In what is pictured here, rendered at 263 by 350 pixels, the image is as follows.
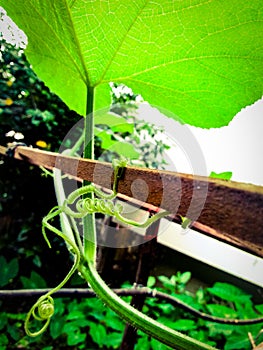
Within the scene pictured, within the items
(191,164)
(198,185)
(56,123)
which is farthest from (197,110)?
(56,123)

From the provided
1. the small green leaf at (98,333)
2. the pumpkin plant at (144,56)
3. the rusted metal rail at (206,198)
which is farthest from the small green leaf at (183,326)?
the rusted metal rail at (206,198)

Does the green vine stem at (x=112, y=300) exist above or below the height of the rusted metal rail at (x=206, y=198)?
below

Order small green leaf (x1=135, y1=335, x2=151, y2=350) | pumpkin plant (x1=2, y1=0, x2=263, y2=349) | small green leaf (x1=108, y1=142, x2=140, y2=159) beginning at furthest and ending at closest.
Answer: small green leaf (x1=135, y1=335, x2=151, y2=350) → small green leaf (x1=108, y1=142, x2=140, y2=159) → pumpkin plant (x1=2, y1=0, x2=263, y2=349)

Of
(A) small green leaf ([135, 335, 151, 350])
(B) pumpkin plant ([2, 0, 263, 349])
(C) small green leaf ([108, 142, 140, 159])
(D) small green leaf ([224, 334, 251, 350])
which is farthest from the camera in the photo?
(A) small green leaf ([135, 335, 151, 350])

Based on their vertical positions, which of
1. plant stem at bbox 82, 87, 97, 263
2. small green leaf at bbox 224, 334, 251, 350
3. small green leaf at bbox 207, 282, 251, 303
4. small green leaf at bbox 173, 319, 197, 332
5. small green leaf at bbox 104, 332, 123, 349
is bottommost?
small green leaf at bbox 104, 332, 123, 349

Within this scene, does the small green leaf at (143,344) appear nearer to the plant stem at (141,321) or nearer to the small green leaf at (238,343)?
the small green leaf at (238,343)

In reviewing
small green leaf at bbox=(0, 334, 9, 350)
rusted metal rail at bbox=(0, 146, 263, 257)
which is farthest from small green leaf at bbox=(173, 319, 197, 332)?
rusted metal rail at bbox=(0, 146, 263, 257)

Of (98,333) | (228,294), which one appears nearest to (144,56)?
(98,333)

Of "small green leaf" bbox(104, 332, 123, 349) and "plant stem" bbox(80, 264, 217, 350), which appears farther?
"small green leaf" bbox(104, 332, 123, 349)

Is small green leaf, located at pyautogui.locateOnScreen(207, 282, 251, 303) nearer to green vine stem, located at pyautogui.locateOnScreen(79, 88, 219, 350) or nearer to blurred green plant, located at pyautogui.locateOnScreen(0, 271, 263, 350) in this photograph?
blurred green plant, located at pyautogui.locateOnScreen(0, 271, 263, 350)
